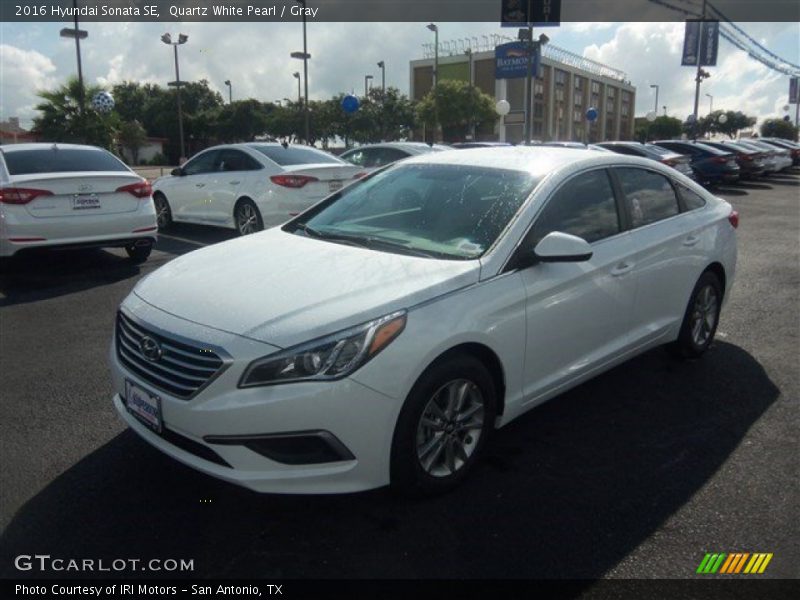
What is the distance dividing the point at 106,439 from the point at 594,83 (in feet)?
331

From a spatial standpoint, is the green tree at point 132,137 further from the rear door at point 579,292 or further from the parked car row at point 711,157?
the rear door at point 579,292

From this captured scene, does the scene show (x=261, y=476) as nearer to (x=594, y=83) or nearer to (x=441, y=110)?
(x=441, y=110)

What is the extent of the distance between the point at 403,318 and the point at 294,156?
764cm

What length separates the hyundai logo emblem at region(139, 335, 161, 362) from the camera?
302cm

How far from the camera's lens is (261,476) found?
2.80m

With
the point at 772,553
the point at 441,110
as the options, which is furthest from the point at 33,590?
the point at 441,110

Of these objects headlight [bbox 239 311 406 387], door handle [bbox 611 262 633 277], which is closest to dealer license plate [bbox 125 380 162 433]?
headlight [bbox 239 311 406 387]

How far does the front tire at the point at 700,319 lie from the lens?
16.3ft

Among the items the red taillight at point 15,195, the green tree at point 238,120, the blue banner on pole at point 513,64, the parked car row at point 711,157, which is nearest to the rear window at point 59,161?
the red taillight at point 15,195

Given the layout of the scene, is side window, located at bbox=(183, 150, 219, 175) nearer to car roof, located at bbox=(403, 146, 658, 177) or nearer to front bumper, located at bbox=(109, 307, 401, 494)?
car roof, located at bbox=(403, 146, 658, 177)

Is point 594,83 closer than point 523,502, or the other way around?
point 523,502

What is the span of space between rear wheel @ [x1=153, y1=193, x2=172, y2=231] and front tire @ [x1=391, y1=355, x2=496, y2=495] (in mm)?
9364

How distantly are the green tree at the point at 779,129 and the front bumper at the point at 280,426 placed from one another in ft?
280

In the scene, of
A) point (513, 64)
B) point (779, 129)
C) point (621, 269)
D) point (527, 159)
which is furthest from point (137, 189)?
point (779, 129)
